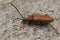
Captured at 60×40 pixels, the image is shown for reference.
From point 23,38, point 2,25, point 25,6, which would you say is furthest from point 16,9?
point 23,38

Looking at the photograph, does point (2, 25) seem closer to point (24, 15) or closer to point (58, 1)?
point (24, 15)

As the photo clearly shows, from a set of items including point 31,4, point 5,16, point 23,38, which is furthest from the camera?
point 31,4

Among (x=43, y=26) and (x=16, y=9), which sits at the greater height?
(x=16, y=9)

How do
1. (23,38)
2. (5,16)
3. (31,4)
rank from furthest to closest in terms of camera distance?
(31,4), (5,16), (23,38)

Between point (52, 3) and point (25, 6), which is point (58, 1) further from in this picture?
point (25, 6)

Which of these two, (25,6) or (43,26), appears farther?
(25,6)

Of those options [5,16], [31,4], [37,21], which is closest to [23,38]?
[37,21]

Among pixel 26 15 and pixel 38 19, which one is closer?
pixel 38 19
